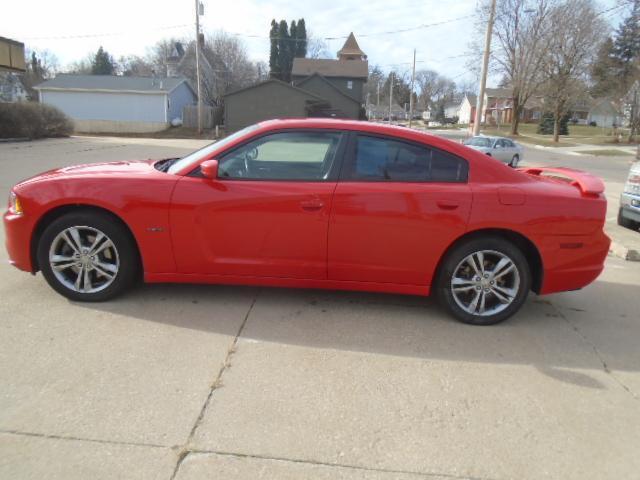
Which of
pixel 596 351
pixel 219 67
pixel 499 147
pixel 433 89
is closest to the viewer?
pixel 596 351

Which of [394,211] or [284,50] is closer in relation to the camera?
[394,211]

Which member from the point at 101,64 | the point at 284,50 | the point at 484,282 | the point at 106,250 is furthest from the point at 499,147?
the point at 101,64

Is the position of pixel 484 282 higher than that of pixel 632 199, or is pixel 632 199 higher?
pixel 632 199

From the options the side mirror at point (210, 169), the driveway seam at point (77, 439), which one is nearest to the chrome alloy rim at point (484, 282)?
the side mirror at point (210, 169)

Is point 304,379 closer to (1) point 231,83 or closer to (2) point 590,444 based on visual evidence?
(2) point 590,444

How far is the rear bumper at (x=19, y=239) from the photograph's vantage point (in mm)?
3936

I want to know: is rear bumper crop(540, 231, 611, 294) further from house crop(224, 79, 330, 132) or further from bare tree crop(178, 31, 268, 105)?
bare tree crop(178, 31, 268, 105)

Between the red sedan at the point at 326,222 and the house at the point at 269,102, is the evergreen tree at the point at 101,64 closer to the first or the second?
the house at the point at 269,102

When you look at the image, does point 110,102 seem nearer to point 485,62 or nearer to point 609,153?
point 485,62

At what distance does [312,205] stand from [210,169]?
831 mm

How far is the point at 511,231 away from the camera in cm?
388

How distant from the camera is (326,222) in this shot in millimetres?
3770

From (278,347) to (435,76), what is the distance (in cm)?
12721

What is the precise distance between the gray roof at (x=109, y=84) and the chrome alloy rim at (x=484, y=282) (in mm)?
42705
